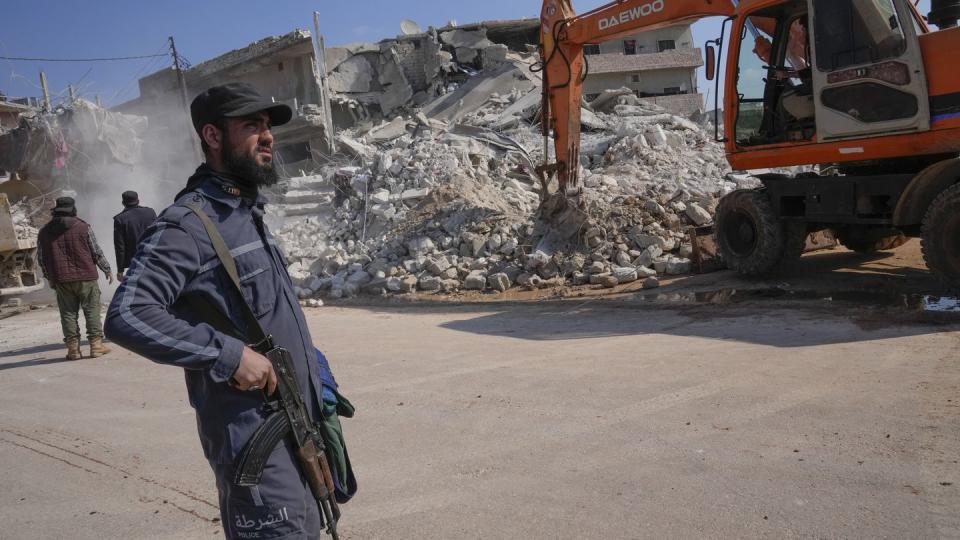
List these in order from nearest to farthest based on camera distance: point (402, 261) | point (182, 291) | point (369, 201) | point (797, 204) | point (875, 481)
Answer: point (182, 291) < point (875, 481) < point (797, 204) < point (402, 261) < point (369, 201)

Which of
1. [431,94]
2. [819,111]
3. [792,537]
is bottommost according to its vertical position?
[792,537]

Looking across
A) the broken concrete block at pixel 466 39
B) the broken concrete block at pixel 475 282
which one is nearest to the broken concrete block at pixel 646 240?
the broken concrete block at pixel 475 282

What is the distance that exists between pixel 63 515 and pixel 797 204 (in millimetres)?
7592

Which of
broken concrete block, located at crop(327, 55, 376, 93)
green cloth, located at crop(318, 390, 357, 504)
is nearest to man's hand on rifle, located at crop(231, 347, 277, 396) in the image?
green cloth, located at crop(318, 390, 357, 504)

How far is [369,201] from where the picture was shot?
14.1m

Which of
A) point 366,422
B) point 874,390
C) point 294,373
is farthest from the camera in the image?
point 366,422

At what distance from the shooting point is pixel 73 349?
25.2ft

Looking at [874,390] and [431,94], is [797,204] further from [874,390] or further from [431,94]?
[431,94]

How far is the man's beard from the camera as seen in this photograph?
7.14 feet

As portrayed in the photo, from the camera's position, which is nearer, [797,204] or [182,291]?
[182,291]

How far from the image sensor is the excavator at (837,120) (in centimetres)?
639

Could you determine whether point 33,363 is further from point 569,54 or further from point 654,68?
point 654,68

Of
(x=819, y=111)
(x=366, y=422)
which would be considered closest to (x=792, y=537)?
(x=366, y=422)

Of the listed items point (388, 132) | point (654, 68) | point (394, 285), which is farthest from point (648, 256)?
point (654, 68)
